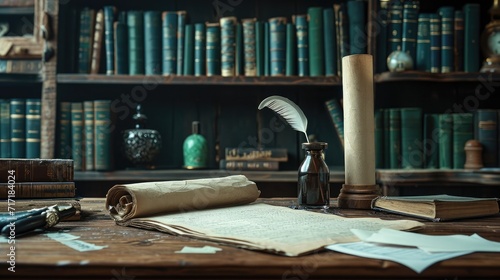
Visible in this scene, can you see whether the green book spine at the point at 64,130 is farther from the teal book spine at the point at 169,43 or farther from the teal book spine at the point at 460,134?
the teal book spine at the point at 460,134

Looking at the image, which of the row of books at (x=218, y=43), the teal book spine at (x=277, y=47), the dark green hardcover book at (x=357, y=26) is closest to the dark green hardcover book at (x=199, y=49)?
the row of books at (x=218, y=43)

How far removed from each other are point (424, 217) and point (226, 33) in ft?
4.74

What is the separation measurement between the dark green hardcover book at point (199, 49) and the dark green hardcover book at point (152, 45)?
15cm

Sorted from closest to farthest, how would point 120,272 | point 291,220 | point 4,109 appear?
point 120,272 < point 291,220 < point 4,109

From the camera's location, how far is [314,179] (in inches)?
45.2

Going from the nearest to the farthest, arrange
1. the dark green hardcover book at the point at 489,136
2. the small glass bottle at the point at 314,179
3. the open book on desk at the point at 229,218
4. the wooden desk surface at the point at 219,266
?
1. the wooden desk surface at the point at 219,266
2. the open book on desk at the point at 229,218
3. the small glass bottle at the point at 314,179
4. the dark green hardcover book at the point at 489,136

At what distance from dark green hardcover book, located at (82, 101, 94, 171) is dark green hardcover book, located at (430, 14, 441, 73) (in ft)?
4.72

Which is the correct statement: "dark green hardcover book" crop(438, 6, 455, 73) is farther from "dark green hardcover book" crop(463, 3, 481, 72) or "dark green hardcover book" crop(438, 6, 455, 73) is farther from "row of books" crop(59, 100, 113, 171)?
"row of books" crop(59, 100, 113, 171)

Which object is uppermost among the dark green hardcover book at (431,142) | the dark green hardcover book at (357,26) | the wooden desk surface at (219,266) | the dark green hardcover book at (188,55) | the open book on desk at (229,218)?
the dark green hardcover book at (357,26)

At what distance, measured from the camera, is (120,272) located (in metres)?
0.65

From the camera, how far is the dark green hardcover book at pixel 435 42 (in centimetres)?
225

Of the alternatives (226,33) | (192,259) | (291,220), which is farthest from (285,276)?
(226,33)

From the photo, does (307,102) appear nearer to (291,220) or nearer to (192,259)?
(291,220)

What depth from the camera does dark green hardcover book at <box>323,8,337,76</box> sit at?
2.26m
